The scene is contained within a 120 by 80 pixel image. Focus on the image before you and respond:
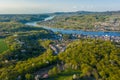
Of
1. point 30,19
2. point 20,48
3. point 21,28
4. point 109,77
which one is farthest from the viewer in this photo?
point 30,19

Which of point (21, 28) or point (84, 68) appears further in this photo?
point (21, 28)

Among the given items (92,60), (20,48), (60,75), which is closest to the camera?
(60,75)

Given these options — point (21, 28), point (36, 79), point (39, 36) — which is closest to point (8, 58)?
point (36, 79)

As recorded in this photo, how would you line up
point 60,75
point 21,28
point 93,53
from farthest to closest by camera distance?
point 21,28
point 93,53
point 60,75

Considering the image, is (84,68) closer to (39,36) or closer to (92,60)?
(92,60)

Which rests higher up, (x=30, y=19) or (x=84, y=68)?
(x=84, y=68)

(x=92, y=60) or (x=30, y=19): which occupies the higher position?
(x=92, y=60)

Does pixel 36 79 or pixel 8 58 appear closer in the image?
pixel 36 79

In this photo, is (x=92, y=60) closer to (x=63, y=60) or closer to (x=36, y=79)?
(x=63, y=60)

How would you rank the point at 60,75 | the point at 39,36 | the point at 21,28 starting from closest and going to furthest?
1. the point at 60,75
2. the point at 39,36
3. the point at 21,28
